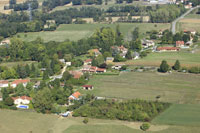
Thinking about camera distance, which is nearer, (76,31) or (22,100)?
(22,100)

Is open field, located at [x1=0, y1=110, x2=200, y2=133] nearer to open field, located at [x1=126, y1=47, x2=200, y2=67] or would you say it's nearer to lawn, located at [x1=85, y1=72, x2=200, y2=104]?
lawn, located at [x1=85, y1=72, x2=200, y2=104]

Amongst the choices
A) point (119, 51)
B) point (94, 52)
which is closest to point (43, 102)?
point (94, 52)

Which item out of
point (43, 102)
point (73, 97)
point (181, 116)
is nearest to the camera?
point (181, 116)

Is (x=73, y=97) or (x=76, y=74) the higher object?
(x=76, y=74)

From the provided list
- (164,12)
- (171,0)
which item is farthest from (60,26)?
(171,0)

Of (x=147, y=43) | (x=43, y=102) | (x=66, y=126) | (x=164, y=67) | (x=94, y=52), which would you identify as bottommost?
(x=66, y=126)

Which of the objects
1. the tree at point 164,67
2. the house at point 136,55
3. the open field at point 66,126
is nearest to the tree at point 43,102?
the open field at point 66,126

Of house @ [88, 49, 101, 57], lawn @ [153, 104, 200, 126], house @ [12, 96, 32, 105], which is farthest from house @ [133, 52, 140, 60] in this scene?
house @ [12, 96, 32, 105]

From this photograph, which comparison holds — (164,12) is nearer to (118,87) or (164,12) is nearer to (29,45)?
(29,45)

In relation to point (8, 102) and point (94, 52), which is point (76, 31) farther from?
point (8, 102)
